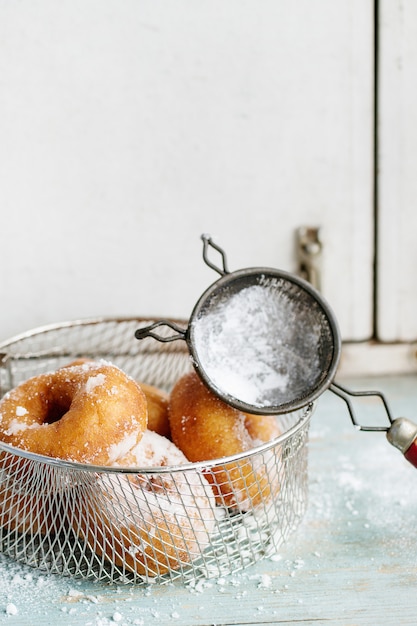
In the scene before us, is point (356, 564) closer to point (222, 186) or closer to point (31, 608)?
point (31, 608)

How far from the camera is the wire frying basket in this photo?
2.22ft

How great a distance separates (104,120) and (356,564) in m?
0.61

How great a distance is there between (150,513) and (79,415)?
0.35 feet

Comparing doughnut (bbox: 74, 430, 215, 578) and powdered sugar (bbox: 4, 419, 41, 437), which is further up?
powdered sugar (bbox: 4, 419, 41, 437)

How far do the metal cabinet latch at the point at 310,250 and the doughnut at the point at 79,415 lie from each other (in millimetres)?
387

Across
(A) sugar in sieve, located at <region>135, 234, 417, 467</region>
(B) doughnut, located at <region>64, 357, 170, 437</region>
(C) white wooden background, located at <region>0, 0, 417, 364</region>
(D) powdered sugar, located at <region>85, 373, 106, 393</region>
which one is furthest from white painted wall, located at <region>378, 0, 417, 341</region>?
(D) powdered sugar, located at <region>85, 373, 106, 393</region>

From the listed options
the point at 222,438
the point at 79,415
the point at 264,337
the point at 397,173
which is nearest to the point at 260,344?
the point at 264,337

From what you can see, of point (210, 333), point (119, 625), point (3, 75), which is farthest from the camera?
point (3, 75)

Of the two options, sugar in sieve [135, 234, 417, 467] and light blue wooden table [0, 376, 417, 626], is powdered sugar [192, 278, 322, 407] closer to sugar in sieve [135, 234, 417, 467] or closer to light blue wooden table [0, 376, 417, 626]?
sugar in sieve [135, 234, 417, 467]

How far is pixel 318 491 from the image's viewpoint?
2.77 ft

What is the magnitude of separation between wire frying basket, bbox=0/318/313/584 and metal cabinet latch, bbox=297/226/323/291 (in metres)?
0.33

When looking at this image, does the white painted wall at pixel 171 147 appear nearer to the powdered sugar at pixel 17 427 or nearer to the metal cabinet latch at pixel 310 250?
the metal cabinet latch at pixel 310 250

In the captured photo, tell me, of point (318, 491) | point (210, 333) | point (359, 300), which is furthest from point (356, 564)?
point (359, 300)

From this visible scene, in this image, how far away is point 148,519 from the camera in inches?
26.9
